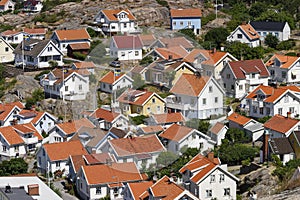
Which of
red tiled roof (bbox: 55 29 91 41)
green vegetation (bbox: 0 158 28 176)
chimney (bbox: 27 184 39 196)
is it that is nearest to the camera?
chimney (bbox: 27 184 39 196)

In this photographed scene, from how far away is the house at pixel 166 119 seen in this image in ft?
21.3

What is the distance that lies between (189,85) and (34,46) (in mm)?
15033

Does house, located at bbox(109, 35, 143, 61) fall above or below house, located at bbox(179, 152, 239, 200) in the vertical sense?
above

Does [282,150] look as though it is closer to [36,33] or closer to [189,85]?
[189,85]

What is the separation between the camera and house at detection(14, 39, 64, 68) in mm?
19672

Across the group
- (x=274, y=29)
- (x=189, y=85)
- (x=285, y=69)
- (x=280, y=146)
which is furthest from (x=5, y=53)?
(x=189, y=85)

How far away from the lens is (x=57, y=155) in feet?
44.4

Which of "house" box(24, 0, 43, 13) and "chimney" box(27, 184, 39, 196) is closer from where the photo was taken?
"chimney" box(27, 184, 39, 196)

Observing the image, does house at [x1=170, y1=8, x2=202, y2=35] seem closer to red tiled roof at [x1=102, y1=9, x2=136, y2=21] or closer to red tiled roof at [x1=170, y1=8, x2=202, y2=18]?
red tiled roof at [x1=170, y1=8, x2=202, y2=18]

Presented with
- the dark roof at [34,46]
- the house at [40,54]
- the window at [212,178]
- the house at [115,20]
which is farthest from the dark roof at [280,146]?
the house at [115,20]

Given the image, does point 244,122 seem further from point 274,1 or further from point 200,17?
point 274,1

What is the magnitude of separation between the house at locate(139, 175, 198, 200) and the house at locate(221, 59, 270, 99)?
6.72 meters

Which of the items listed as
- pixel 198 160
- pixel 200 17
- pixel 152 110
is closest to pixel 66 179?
pixel 198 160

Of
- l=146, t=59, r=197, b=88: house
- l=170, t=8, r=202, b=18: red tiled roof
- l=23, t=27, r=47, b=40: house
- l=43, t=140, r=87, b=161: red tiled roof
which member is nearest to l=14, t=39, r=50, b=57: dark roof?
l=23, t=27, r=47, b=40: house
